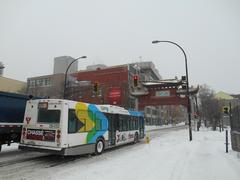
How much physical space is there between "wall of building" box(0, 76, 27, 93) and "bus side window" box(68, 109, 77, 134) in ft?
241

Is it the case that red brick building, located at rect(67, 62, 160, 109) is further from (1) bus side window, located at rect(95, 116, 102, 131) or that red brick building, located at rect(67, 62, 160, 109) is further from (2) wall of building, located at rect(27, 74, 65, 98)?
(1) bus side window, located at rect(95, 116, 102, 131)

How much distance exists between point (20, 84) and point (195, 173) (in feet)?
280

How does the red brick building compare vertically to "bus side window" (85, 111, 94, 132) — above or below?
above

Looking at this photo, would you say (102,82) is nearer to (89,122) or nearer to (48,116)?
(89,122)

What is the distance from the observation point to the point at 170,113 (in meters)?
115

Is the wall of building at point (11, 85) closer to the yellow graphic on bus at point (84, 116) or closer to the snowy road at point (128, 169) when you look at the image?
the yellow graphic on bus at point (84, 116)

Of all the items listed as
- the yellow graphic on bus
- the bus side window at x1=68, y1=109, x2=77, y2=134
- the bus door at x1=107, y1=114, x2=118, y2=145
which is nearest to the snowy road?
the bus side window at x1=68, y1=109, x2=77, y2=134

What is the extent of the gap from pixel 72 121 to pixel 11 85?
7819cm

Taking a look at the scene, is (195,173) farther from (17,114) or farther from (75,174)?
(17,114)

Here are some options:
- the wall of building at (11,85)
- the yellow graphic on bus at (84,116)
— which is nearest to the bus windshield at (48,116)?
the yellow graphic on bus at (84,116)

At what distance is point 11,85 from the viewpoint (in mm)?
81375

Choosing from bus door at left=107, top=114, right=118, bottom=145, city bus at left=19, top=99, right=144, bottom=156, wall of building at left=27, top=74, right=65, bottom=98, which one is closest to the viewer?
city bus at left=19, top=99, right=144, bottom=156

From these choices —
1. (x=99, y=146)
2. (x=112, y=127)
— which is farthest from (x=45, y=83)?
(x=99, y=146)

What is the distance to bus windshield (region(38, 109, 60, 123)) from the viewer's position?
425 inches
